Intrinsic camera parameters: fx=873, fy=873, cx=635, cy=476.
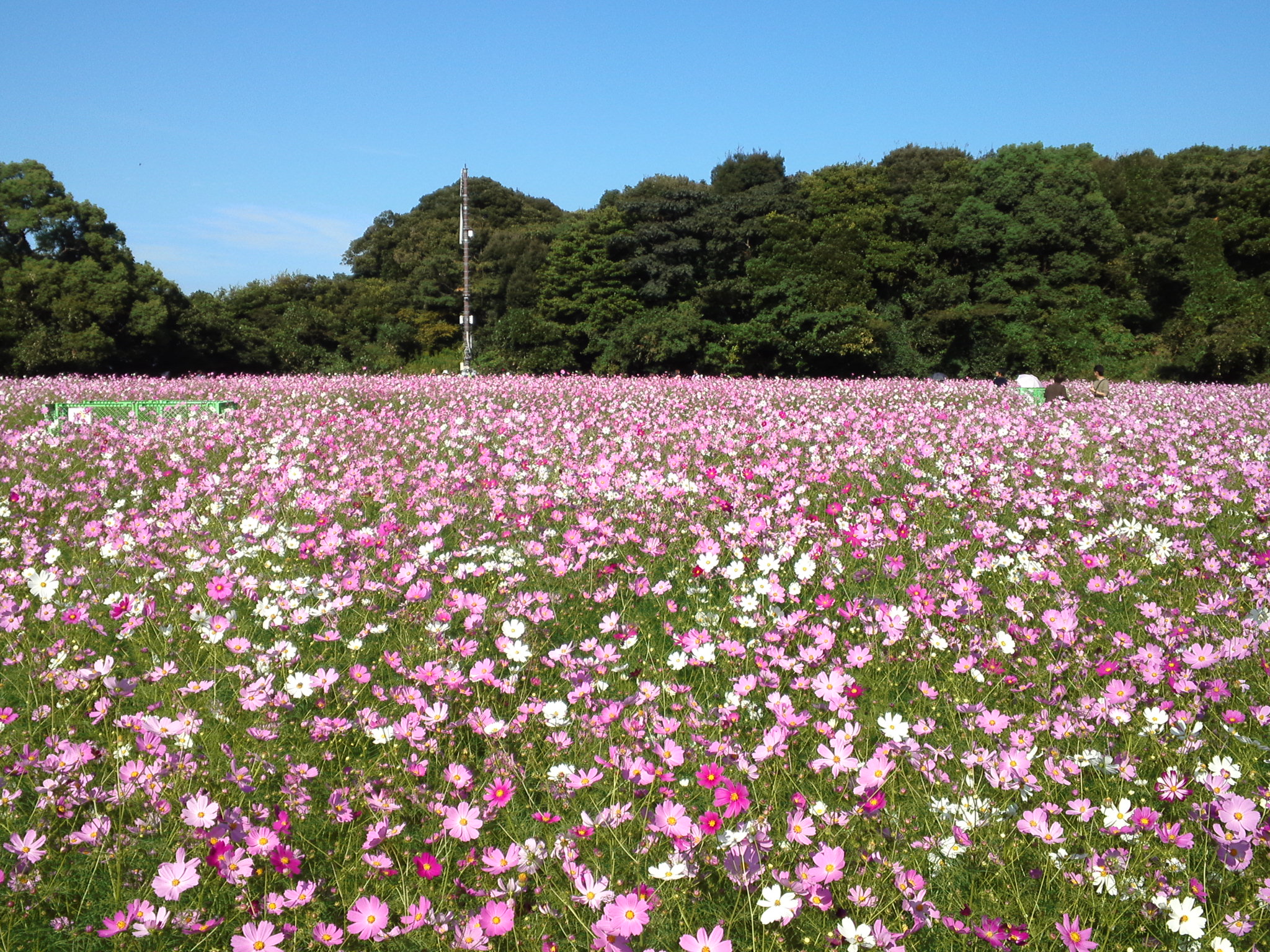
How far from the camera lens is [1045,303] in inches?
1415

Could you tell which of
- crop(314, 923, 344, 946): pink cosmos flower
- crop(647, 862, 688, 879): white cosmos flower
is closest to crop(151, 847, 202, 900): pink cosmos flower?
crop(314, 923, 344, 946): pink cosmos flower

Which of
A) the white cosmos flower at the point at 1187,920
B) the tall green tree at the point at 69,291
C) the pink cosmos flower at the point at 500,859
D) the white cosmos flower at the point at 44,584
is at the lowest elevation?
the white cosmos flower at the point at 1187,920

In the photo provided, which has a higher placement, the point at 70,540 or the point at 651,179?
the point at 651,179

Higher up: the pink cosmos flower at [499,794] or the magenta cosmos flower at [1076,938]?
the pink cosmos flower at [499,794]

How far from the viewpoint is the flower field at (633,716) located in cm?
191

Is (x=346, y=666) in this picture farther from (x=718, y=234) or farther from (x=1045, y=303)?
(x=1045, y=303)

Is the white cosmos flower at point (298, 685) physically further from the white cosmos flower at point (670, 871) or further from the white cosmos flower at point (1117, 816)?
the white cosmos flower at point (1117, 816)

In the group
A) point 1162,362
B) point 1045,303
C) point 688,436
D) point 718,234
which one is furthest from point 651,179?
point 688,436

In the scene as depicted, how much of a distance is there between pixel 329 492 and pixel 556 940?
4.38 m

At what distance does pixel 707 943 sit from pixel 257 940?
2.82 ft

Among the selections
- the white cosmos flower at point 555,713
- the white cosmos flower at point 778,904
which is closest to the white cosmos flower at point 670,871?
the white cosmos flower at point 778,904

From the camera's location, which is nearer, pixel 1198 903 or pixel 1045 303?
pixel 1198 903

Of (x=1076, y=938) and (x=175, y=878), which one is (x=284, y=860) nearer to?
(x=175, y=878)

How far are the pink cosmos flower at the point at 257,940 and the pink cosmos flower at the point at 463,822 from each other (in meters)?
0.39
